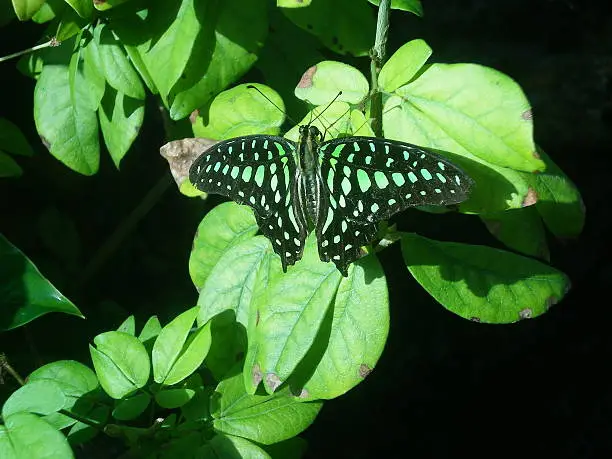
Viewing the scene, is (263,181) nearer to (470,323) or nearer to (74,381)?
(74,381)

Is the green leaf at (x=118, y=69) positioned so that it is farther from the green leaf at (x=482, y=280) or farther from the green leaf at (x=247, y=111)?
the green leaf at (x=482, y=280)

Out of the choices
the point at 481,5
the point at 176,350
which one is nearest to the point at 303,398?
the point at 176,350

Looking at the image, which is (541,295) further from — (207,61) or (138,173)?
(138,173)

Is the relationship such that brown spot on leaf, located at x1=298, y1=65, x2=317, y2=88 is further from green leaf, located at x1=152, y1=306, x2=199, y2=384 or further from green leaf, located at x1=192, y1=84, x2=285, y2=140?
green leaf, located at x1=152, y1=306, x2=199, y2=384

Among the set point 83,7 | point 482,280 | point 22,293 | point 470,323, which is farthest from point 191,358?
point 470,323

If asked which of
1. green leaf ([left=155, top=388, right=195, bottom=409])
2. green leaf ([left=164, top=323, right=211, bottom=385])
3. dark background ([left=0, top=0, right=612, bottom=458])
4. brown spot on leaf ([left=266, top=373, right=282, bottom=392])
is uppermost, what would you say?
green leaf ([left=164, top=323, right=211, bottom=385])

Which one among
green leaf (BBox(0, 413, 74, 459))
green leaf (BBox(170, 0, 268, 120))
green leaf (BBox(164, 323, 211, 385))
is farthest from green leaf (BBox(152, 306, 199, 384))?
green leaf (BBox(170, 0, 268, 120))
